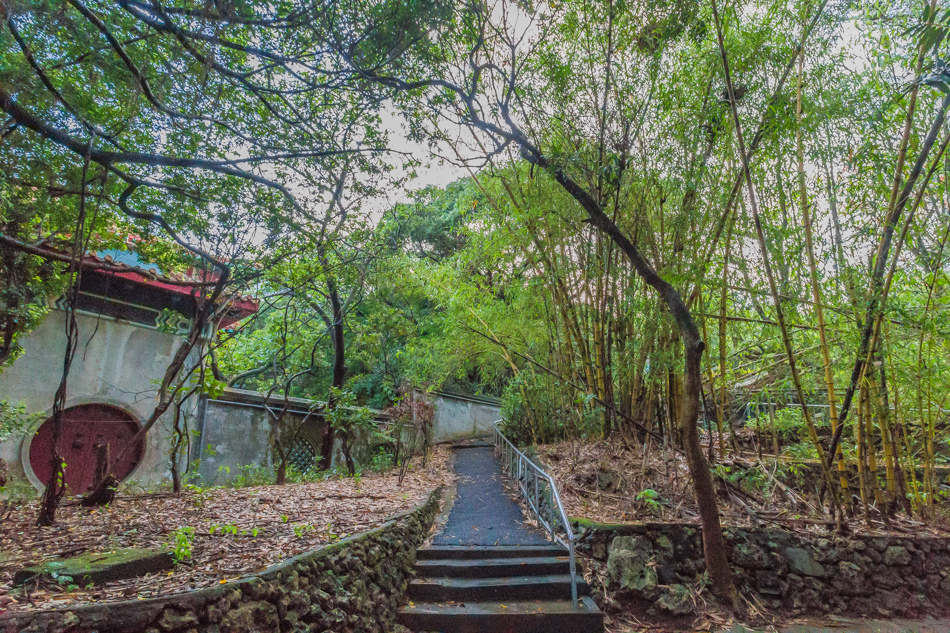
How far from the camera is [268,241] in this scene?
456 cm

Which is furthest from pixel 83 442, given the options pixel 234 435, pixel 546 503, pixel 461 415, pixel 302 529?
pixel 461 415

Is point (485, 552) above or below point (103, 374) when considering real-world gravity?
below

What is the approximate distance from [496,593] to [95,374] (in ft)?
17.5

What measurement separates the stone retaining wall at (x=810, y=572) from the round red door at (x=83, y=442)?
5365mm

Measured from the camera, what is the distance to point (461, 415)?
12750mm

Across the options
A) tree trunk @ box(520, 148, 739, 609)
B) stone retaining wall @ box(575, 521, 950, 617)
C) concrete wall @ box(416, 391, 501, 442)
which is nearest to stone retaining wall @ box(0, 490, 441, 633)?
stone retaining wall @ box(575, 521, 950, 617)

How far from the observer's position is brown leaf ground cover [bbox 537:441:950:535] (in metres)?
3.90

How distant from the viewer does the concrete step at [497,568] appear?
3826mm

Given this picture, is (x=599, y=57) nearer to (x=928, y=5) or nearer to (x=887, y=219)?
(x=928, y=5)

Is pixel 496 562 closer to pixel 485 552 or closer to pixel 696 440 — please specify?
pixel 485 552

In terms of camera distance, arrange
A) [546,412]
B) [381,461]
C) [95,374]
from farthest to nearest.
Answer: [381,461]
[546,412]
[95,374]

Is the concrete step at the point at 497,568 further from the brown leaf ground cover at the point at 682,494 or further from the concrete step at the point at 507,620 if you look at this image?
the brown leaf ground cover at the point at 682,494

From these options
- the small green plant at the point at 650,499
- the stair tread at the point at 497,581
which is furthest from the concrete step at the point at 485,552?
the small green plant at the point at 650,499

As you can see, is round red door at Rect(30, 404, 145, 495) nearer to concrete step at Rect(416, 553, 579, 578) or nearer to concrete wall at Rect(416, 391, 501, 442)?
concrete step at Rect(416, 553, 579, 578)
